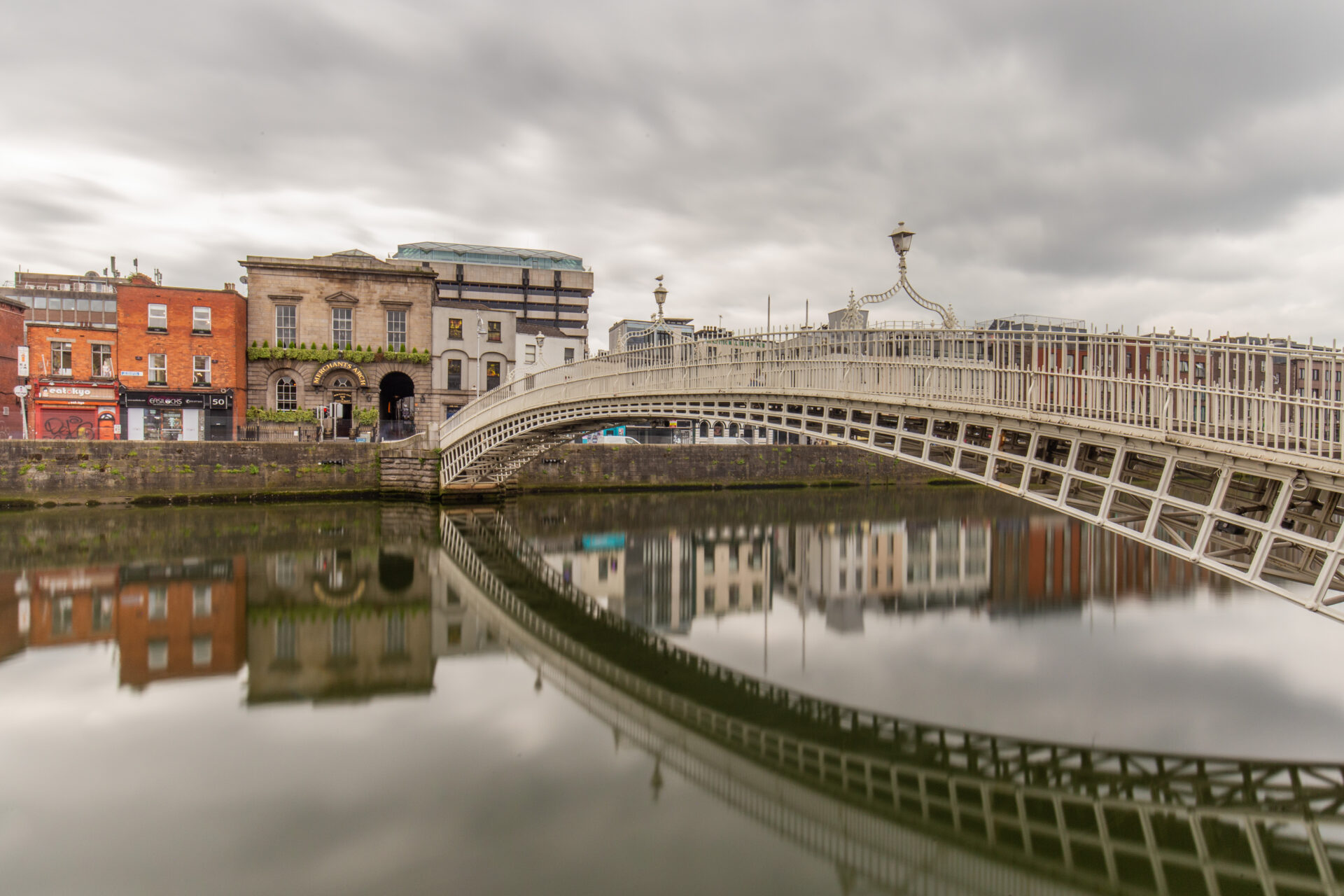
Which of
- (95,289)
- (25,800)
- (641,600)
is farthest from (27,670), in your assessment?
(95,289)

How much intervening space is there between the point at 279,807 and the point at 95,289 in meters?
58.1

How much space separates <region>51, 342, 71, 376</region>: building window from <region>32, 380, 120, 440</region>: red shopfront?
45cm

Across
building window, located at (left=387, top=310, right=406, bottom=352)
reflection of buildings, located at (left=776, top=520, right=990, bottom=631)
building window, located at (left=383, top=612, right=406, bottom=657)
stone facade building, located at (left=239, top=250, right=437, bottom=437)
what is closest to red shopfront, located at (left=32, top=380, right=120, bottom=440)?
stone facade building, located at (left=239, top=250, right=437, bottom=437)

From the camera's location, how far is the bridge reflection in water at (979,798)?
5273mm

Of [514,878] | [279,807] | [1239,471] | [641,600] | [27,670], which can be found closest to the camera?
[514,878]

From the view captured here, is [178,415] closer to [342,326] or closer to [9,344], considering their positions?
[342,326]

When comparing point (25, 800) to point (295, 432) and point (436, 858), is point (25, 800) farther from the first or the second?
point (295, 432)

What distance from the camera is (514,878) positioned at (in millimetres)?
5074

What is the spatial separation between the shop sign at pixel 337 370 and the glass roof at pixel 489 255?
38.9 meters

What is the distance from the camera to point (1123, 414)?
8.06 meters

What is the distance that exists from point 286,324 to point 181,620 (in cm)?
2442

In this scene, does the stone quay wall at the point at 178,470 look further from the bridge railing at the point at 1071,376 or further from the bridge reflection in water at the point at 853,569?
the bridge railing at the point at 1071,376

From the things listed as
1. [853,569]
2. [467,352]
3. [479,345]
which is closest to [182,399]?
[467,352]

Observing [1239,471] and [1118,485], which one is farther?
[1118,485]
